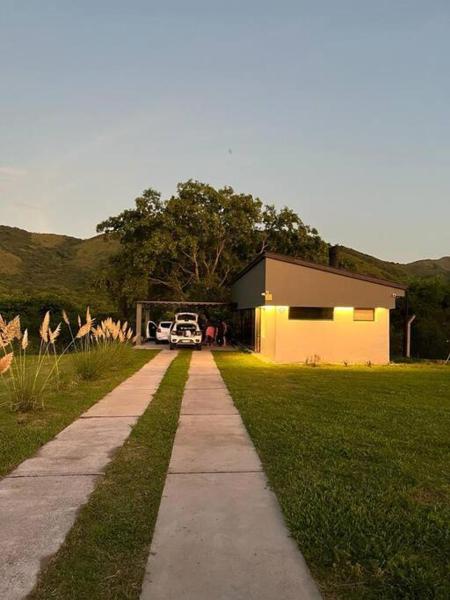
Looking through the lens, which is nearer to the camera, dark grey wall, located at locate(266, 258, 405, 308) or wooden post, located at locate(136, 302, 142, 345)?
dark grey wall, located at locate(266, 258, 405, 308)

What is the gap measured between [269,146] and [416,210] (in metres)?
18.5

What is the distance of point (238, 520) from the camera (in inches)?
155

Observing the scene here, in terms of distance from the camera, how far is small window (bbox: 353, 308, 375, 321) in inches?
877

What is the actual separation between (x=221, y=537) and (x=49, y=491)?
1.92m

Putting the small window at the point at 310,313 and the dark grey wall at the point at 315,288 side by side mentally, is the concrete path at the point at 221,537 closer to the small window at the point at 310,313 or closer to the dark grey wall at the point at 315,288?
the dark grey wall at the point at 315,288

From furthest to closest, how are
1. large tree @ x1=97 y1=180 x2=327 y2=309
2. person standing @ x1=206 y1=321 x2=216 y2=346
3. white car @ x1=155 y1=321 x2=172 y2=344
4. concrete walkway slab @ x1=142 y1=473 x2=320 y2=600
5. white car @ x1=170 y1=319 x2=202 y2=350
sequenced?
large tree @ x1=97 y1=180 x2=327 y2=309 → white car @ x1=155 y1=321 x2=172 y2=344 → person standing @ x1=206 y1=321 x2=216 y2=346 → white car @ x1=170 y1=319 x2=202 y2=350 → concrete walkway slab @ x1=142 y1=473 x2=320 y2=600

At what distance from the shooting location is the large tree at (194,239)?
122 ft

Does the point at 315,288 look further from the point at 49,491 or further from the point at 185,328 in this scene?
the point at 49,491

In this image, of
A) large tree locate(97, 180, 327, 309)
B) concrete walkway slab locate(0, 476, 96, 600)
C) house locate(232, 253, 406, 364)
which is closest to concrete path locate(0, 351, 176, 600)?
concrete walkway slab locate(0, 476, 96, 600)

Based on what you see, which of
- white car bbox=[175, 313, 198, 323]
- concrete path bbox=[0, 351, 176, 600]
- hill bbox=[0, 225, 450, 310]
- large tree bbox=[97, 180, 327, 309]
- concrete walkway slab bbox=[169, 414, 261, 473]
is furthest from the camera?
hill bbox=[0, 225, 450, 310]

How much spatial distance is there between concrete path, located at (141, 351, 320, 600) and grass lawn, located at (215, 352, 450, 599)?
16 cm

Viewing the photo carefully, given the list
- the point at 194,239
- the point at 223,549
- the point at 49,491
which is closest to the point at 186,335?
the point at 194,239

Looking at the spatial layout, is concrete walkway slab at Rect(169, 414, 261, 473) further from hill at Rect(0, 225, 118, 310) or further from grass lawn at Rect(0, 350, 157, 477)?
hill at Rect(0, 225, 118, 310)

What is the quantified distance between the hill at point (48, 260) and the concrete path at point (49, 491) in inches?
1749
